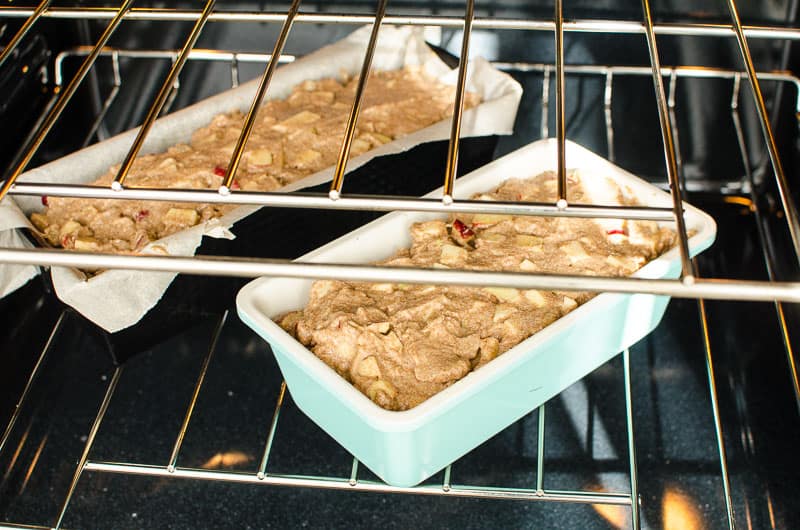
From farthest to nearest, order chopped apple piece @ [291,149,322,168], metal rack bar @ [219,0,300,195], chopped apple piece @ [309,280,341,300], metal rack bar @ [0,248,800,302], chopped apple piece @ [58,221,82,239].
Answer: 1. chopped apple piece @ [291,149,322,168]
2. chopped apple piece @ [58,221,82,239]
3. chopped apple piece @ [309,280,341,300]
4. metal rack bar @ [219,0,300,195]
5. metal rack bar @ [0,248,800,302]

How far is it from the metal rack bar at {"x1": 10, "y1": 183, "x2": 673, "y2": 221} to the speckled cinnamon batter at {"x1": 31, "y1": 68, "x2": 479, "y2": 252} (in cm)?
33

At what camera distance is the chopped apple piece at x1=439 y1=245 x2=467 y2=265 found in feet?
2.99

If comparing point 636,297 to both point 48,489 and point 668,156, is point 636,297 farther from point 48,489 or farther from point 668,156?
point 48,489

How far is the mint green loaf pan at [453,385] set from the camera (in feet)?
2.57

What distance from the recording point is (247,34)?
53.2 inches

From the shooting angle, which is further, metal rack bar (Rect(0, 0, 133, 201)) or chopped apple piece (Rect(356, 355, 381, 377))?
chopped apple piece (Rect(356, 355, 381, 377))

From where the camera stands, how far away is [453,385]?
78 cm

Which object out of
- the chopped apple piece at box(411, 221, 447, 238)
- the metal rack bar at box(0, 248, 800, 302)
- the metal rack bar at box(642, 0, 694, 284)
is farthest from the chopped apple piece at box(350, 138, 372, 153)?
the metal rack bar at box(0, 248, 800, 302)

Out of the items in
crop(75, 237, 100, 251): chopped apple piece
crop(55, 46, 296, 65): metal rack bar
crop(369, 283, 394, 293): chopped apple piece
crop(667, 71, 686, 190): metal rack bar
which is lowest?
crop(369, 283, 394, 293): chopped apple piece

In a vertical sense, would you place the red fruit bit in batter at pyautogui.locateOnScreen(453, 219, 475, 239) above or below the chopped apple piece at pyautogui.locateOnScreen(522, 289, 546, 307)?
above

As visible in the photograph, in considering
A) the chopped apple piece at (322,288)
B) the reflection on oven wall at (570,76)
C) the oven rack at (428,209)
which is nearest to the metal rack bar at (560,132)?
the oven rack at (428,209)

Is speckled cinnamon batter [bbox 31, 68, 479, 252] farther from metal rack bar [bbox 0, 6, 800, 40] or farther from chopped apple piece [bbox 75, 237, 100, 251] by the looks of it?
metal rack bar [bbox 0, 6, 800, 40]

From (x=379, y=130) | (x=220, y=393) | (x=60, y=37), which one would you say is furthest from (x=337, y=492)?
(x=60, y=37)

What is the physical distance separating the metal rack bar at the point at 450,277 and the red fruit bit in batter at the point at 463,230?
37cm
